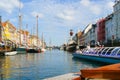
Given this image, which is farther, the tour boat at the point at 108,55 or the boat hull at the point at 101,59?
the tour boat at the point at 108,55

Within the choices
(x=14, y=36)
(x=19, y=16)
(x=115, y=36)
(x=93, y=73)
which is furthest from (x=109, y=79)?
(x=14, y=36)

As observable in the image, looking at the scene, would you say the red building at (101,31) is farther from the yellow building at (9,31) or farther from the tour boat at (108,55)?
the tour boat at (108,55)

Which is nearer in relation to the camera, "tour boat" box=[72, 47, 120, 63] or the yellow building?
"tour boat" box=[72, 47, 120, 63]

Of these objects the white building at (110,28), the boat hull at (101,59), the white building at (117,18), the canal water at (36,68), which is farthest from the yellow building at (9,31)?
the canal water at (36,68)

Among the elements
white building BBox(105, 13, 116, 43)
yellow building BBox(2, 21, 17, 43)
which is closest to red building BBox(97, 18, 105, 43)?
white building BBox(105, 13, 116, 43)

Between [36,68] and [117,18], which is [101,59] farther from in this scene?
[117,18]

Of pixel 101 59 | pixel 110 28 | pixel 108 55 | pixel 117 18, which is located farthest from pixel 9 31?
pixel 108 55

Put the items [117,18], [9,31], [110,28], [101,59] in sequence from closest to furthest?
[101,59]
[117,18]
[110,28]
[9,31]

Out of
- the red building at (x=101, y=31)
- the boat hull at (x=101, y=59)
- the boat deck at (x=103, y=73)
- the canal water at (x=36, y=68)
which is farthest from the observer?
the red building at (x=101, y=31)

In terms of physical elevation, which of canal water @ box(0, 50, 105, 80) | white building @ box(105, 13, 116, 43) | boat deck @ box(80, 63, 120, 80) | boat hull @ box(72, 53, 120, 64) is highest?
white building @ box(105, 13, 116, 43)

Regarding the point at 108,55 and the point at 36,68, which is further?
the point at 108,55

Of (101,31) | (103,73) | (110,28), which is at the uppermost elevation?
(101,31)

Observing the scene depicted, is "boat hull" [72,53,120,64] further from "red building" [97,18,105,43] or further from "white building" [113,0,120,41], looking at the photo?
"red building" [97,18,105,43]

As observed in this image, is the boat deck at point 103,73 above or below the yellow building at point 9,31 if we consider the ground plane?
below
